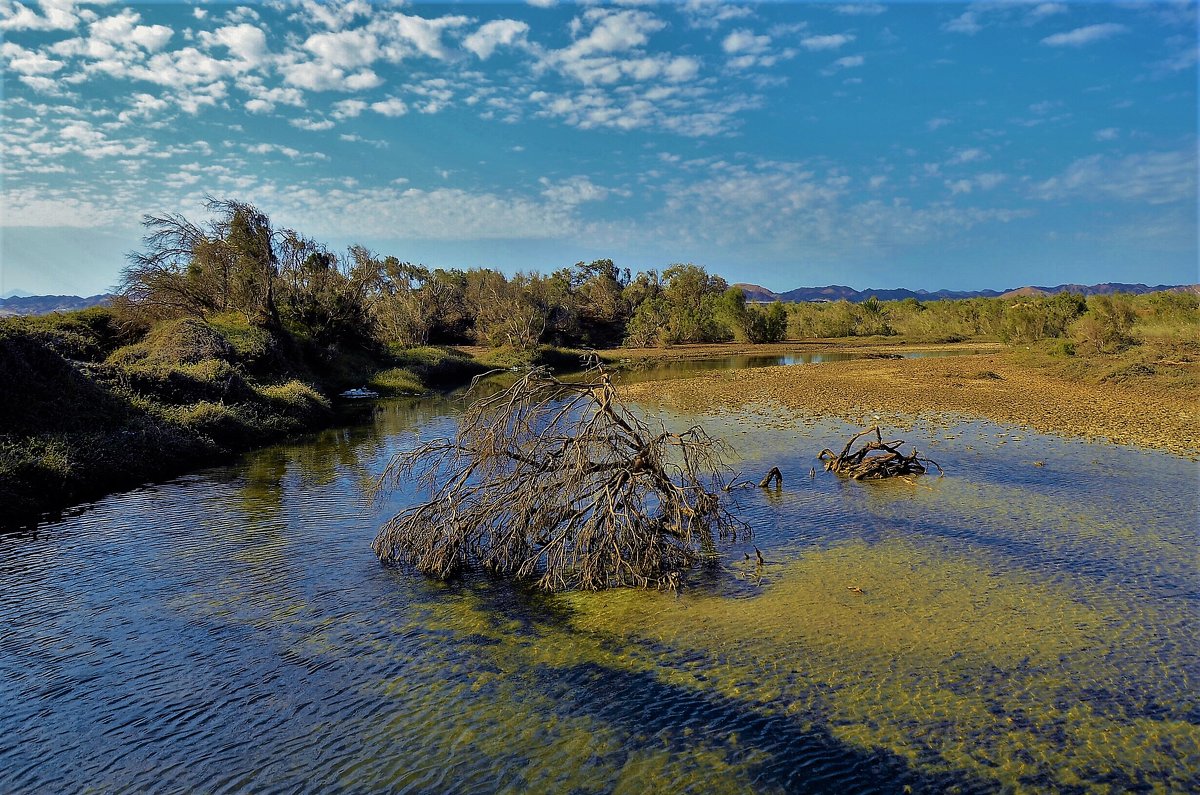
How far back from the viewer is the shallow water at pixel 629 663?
21.2 feet

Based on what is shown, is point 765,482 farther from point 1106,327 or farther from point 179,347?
point 1106,327

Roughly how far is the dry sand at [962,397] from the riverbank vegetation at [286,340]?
318cm

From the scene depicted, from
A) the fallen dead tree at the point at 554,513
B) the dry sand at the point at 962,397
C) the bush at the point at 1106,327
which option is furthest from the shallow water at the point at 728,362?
the fallen dead tree at the point at 554,513

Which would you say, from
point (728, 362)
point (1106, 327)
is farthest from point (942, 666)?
point (728, 362)

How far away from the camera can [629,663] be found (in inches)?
329

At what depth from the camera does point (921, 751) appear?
6.57 meters

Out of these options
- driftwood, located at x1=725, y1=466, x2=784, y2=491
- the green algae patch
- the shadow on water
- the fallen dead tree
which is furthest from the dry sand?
the shadow on water

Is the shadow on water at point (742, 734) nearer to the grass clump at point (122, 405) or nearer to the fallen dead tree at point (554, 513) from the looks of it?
the fallen dead tree at point (554, 513)

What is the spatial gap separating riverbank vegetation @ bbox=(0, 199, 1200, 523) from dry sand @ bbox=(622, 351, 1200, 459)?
3182 millimetres

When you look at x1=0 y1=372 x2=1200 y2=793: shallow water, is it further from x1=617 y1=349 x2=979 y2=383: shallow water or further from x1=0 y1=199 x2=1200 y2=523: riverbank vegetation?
x1=617 y1=349 x2=979 y2=383: shallow water

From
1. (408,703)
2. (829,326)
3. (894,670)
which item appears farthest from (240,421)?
(829,326)

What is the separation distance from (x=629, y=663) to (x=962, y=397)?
27464mm

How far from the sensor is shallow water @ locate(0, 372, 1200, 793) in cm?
648

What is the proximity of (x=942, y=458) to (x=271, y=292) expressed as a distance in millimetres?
34932
